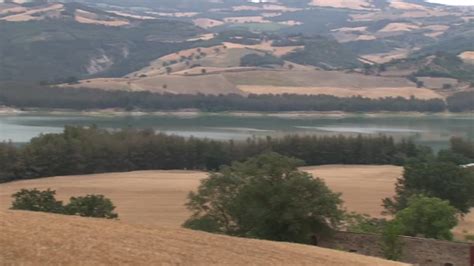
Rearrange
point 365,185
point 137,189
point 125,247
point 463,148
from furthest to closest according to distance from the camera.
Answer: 1. point 463,148
2. point 365,185
3. point 137,189
4. point 125,247

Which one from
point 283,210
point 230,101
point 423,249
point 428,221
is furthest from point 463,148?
point 230,101

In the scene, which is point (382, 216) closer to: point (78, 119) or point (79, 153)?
point (79, 153)

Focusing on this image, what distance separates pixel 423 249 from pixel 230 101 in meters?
143

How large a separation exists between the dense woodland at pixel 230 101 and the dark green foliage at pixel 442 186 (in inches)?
4611

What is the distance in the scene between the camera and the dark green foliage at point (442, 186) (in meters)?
43.5

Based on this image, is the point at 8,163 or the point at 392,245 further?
the point at 8,163

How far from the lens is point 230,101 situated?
166m

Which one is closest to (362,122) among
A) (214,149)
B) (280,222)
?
(214,149)

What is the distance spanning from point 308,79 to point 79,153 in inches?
4996

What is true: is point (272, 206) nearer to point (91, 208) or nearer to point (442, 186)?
point (91, 208)

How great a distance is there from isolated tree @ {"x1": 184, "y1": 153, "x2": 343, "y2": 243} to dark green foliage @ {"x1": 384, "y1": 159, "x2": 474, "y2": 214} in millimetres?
13781

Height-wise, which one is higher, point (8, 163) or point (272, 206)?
point (272, 206)

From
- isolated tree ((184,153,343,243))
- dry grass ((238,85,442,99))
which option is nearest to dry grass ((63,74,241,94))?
dry grass ((238,85,442,99))

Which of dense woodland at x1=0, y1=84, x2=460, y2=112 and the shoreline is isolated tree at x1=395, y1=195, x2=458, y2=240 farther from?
dense woodland at x1=0, y1=84, x2=460, y2=112
